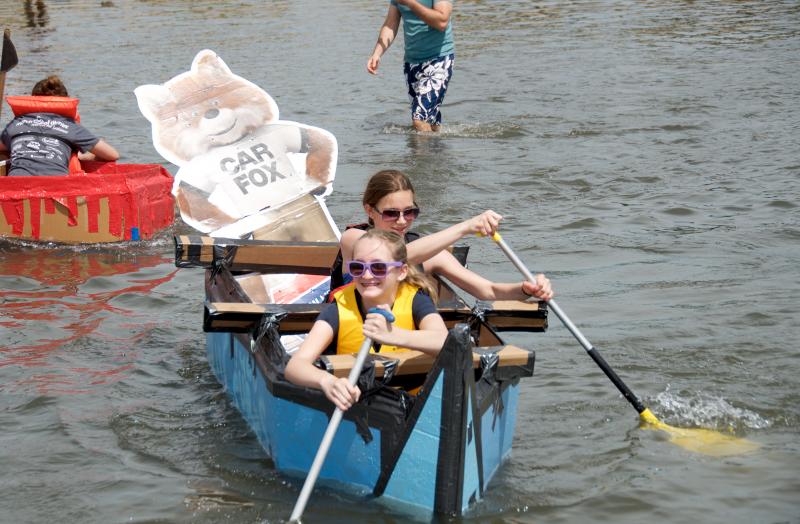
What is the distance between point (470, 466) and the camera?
15.5ft

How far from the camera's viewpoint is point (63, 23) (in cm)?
2589

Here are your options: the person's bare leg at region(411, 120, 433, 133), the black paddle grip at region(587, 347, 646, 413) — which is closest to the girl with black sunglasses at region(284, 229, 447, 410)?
the black paddle grip at region(587, 347, 646, 413)

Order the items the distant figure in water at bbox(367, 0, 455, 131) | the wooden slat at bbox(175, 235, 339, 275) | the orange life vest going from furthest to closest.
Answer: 1. the distant figure in water at bbox(367, 0, 455, 131)
2. the orange life vest
3. the wooden slat at bbox(175, 235, 339, 275)

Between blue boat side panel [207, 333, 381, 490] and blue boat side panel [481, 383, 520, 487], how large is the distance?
18.5 inches

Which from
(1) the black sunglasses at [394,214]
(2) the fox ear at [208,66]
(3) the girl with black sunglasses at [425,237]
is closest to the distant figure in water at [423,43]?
(2) the fox ear at [208,66]

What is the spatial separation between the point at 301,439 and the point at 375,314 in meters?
0.69

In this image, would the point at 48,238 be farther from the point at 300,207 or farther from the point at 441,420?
the point at 441,420

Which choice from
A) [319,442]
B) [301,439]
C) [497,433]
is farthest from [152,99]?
Answer: [497,433]

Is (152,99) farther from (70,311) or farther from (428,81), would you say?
(428,81)

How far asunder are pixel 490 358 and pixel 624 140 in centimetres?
863

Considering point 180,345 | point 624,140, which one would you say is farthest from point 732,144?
point 180,345

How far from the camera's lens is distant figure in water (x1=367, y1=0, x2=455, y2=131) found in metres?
11.5

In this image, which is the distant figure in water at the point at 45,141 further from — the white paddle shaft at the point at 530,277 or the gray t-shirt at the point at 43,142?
the white paddle shaft at the point at 530,277

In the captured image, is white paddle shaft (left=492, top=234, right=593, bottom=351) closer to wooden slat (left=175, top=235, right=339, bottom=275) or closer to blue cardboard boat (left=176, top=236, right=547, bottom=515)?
blue cardboard boat (left=176, top=236, right=547, bottom=515)
